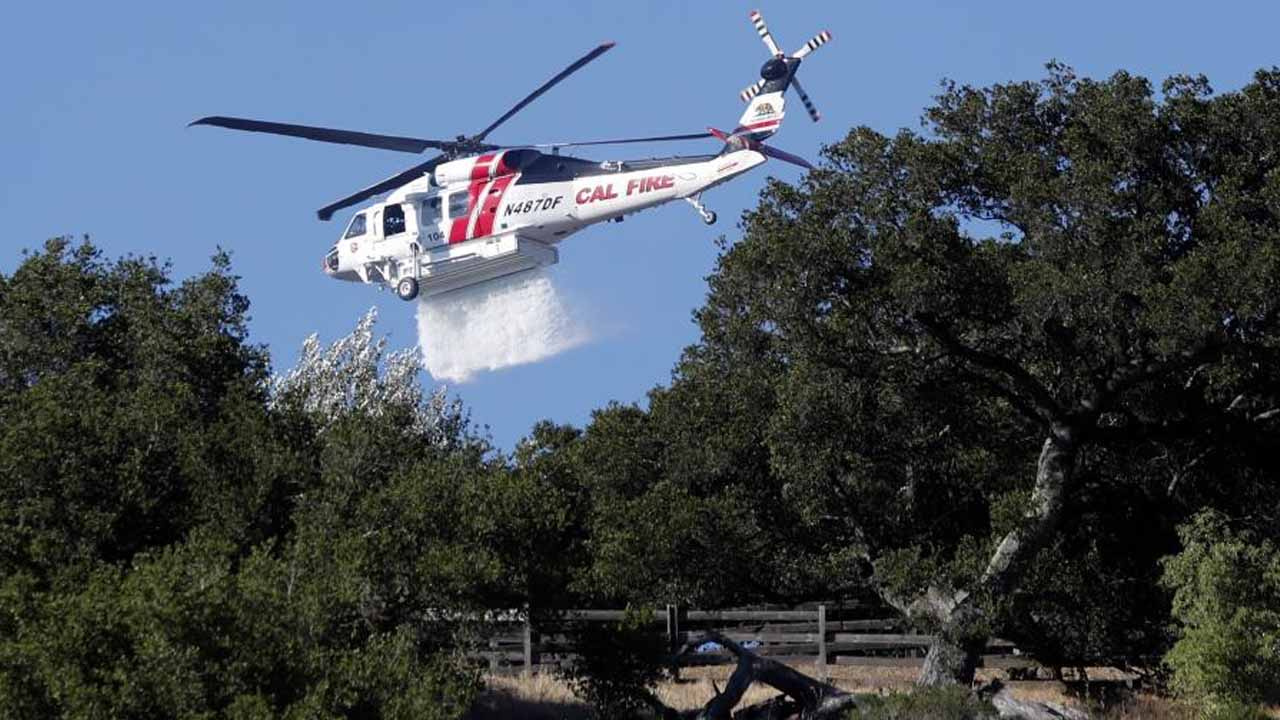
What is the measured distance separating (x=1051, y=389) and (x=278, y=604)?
14.5m

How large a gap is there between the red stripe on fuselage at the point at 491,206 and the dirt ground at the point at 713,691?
29147 mm

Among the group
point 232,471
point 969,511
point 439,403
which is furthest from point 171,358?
point 439,403

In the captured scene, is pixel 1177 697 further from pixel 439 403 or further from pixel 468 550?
pixel 439 403

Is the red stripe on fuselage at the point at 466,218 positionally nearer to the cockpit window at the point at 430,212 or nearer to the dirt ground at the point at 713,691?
the cockpit window at the point at 430,212

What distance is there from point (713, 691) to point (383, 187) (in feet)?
132

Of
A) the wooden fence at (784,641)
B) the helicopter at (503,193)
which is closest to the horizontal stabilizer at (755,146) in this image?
the helicopter at (503,193)

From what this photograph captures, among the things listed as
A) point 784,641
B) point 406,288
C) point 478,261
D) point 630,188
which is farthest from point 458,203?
point 784,641

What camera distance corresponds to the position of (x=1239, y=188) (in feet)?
98.6

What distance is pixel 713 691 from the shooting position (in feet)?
111

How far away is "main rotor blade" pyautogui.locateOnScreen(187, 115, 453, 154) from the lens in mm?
60312

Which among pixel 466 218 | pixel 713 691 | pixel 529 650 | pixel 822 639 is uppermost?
pixel 466 218

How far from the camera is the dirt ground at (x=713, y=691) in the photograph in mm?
30016

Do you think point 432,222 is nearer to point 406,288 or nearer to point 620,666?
point 406,288

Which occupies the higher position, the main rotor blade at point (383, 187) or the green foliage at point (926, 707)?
the main rotor blade at point (383, 187)
